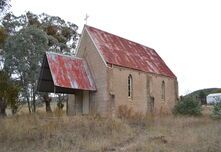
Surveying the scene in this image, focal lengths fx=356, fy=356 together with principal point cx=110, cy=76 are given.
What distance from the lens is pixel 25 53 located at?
3906cm

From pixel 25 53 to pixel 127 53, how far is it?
36.9 ft

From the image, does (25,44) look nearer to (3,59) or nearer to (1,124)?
(3,59)

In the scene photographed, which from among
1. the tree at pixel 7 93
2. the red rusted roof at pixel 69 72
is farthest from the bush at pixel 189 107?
the tree at pixel 7 93

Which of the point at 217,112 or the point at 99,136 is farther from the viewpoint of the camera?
the point at 217,112

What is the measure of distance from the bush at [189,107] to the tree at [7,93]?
18.7 metres

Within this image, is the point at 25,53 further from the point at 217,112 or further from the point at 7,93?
the point at 217,112

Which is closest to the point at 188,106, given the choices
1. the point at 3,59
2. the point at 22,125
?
the point at 22,125

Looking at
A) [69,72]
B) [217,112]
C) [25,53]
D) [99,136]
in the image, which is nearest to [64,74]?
[69,72]

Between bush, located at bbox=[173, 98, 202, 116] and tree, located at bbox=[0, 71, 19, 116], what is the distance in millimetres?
18684

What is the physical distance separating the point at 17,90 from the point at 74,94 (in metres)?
8.95

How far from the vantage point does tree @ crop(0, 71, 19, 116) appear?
40.2 meters

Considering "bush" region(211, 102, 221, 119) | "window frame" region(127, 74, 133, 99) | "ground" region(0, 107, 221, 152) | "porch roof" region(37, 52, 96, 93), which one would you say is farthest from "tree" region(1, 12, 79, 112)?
"bush" region(211, 102, 221, 119)

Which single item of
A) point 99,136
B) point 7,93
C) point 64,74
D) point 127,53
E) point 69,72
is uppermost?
point 127,53

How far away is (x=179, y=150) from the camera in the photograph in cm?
1641
